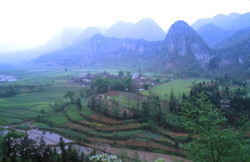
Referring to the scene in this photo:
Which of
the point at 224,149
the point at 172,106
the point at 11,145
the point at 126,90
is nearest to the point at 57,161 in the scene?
the point at 11,145

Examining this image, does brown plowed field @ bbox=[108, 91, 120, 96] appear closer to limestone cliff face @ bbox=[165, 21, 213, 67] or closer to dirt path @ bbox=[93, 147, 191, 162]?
dirt path @ bbox=[93, 147, 191, 162]

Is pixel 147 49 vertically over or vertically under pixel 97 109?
over

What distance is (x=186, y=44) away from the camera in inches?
6019

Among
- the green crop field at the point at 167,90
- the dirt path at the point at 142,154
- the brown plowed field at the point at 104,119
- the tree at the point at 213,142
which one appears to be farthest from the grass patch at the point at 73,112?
the tree at the point at 213,142

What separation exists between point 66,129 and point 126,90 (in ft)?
107

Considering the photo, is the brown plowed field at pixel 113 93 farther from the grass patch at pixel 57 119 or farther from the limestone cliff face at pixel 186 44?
the limestone cliff face at pixel 186 44

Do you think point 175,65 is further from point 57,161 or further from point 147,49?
point 57,161

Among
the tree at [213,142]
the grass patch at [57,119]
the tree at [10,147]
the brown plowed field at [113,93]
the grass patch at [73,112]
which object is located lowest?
the grass patch at [57,119]

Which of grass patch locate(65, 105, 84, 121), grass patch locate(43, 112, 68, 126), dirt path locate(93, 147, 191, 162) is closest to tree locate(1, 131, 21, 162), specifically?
dirt path locate(93, 147, 191, 162)

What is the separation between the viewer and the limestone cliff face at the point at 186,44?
142125mm

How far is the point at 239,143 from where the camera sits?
9.50 m

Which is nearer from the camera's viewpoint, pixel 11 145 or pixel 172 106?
pixel 11 145

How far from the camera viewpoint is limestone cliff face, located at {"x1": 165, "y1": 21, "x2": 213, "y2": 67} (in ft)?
466

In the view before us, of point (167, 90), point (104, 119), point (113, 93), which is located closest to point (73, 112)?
point (104, 119)
